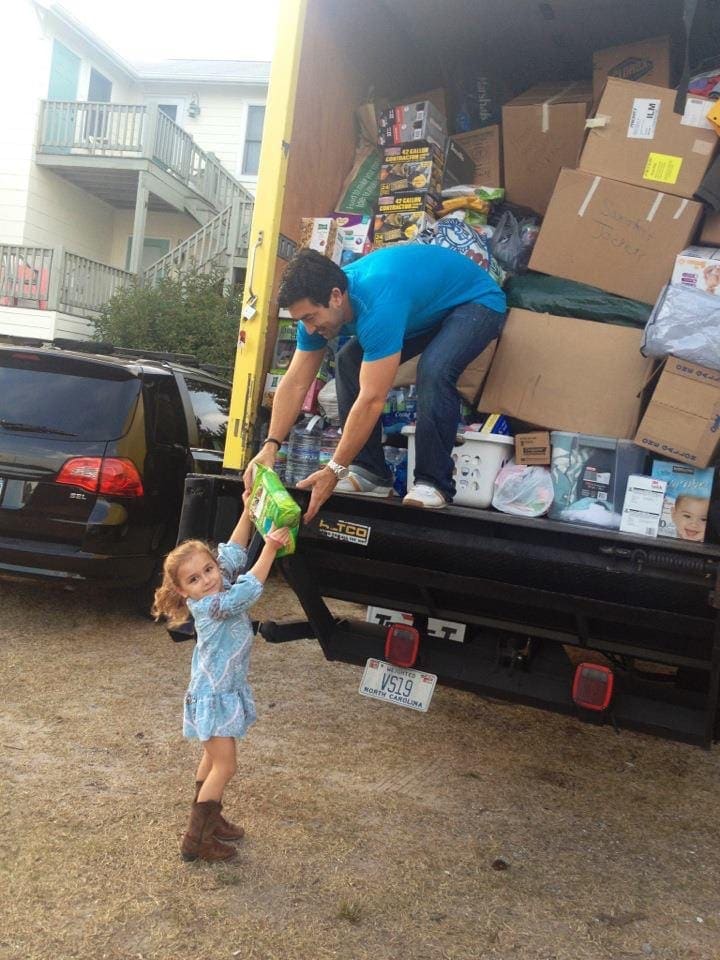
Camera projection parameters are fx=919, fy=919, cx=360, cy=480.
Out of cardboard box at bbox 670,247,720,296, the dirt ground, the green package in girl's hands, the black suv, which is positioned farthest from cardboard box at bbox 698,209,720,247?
the black suv

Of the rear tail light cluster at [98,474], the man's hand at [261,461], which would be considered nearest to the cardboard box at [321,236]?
the man's hand at [261,461]

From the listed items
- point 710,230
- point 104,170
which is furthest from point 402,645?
point 104,170

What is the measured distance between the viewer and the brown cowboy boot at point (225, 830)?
2951 millimetres

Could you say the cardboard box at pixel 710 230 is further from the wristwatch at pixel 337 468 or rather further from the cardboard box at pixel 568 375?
the wristwatch at pixel 337 468

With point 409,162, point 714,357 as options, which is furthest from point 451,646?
point 409,162

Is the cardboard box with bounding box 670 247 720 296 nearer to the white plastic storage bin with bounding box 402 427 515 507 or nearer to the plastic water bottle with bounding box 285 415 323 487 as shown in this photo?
the white plastic storage bin with bounding box 402 427 515 507

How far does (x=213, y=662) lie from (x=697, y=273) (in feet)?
7.56

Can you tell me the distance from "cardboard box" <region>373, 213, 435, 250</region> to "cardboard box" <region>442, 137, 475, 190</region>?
353mm

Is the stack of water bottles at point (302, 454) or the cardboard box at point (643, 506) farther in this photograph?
the stack of water bottles at point (302, 454)

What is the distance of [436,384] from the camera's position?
11.0 ft

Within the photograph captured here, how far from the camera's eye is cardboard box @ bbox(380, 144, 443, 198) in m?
4.34

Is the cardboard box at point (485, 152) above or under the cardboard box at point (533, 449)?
above

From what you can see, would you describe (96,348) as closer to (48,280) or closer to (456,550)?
(456,550)

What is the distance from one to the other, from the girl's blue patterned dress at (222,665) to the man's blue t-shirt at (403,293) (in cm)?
97
